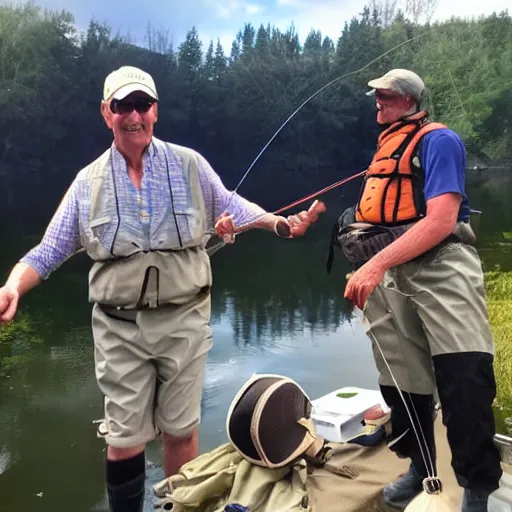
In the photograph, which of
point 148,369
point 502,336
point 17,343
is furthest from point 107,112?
point 17,343

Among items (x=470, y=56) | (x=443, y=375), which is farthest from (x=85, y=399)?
(x=470, y=56)

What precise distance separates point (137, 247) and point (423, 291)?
1.20 meters

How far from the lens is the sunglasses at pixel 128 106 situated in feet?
9.43

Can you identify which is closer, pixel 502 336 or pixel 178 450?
pixel 178 450

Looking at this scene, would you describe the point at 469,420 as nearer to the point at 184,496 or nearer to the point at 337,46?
the point at 184,496

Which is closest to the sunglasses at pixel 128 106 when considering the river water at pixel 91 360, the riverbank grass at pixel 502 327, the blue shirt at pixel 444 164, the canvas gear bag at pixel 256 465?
the blue shirt at pixel 444 164

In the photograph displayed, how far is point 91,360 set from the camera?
24.3ft

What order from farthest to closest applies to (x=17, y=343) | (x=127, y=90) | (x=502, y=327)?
(x=17, y=343), (x=502, y=327), (x=127, y=90)

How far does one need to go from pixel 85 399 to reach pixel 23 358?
1.75m

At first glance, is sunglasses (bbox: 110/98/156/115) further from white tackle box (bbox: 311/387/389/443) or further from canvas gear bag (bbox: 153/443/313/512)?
white tackle box (bbox: 311/387/389/443)

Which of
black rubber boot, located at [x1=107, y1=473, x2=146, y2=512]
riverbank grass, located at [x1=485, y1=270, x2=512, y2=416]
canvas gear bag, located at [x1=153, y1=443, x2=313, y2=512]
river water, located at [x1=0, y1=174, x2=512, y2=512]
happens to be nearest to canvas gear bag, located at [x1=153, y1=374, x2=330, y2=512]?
canvas gear bag, located at [x1=153, y1=443, x2=313, y2=512]

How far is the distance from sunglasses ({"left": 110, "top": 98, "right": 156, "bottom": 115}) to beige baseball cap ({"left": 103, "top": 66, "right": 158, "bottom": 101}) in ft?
0.09

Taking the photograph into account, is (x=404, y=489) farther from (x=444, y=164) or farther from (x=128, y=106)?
(x=128, y=106)

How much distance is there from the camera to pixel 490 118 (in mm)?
32000
